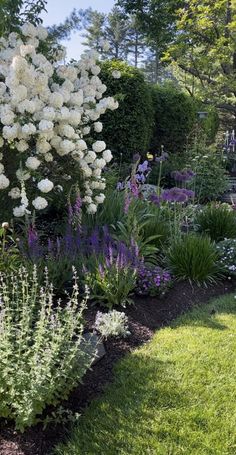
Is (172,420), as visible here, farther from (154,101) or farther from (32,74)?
(154,101)

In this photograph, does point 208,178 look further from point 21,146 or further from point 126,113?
point 21,146

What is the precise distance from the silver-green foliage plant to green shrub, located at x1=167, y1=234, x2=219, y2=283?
1311mm

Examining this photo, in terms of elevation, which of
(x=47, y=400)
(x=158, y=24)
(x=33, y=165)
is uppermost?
(x=158, y=24)

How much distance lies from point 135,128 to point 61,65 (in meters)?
3.97

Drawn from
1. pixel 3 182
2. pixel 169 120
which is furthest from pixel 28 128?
pixel 169 120

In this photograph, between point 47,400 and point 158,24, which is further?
point 158,24

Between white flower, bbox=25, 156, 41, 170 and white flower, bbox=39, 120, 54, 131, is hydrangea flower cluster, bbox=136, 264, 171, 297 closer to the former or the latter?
white flower, bbox=25, 156, 41, 170

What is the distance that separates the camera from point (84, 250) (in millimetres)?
4062

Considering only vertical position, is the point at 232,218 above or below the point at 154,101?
below

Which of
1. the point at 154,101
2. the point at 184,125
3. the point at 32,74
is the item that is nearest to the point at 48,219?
the point at 32,74

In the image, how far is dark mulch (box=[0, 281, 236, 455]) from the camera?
225 centimetres

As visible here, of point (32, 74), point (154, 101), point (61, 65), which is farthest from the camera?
point (154, 101)

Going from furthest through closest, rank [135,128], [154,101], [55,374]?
[154,101] → [135,128] → [55,374]

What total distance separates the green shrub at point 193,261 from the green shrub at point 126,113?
4.31 metres
